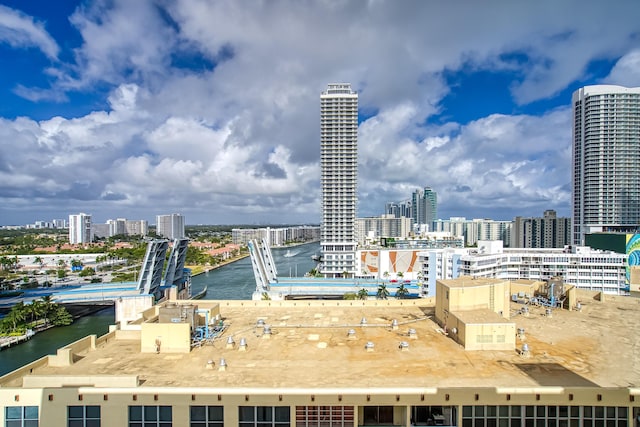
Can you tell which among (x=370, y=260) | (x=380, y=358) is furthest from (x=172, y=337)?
(x=370, y=260)

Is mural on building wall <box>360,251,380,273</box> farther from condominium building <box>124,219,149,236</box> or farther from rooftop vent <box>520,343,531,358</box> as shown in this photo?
condominium building <box>124,219,149,236</box>

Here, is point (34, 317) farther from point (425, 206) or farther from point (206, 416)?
point (425, 206)

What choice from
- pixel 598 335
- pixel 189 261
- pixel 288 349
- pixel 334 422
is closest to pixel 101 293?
pixel 288 349

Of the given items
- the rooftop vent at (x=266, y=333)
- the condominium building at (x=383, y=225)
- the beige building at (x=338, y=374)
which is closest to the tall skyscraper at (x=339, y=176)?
the beige building at (x=338, y=374)

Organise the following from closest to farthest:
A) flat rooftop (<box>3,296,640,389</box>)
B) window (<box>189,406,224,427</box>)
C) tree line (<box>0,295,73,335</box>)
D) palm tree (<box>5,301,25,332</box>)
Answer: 1. window (<box>189,406,224,427</box>)
2. flat rooftop (<box>3,296,640,389</box>)
3. tree line (<box>0,295,73,335</box>)
4. palm tree (<box>5,301,25,332</box>)

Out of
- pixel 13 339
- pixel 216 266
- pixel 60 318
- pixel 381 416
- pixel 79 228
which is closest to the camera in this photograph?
pixel 381 416

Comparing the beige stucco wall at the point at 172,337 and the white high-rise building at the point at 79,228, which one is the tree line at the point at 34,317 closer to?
the beige stucco wall at the point at 172,337

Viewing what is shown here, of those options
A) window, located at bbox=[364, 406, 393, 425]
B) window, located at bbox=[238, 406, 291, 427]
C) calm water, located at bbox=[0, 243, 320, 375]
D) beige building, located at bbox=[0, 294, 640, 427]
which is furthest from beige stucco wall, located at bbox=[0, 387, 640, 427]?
calm water, located at bbox=[0, 243, 320, 375]
